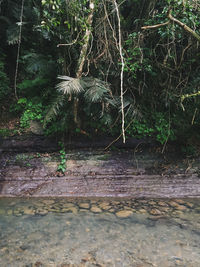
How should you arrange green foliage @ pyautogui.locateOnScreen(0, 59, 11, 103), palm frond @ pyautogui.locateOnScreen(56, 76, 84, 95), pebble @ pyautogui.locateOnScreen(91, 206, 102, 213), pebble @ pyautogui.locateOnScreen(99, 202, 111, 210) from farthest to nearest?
green foliage @ pyautogui.locateOnScreen(0, 59, 11, 103)
palm frond @ pyautogui.locateOnScreen(56, 76, 84, 95)
pebble @ pyautogui.locateOnScreen(99, 202, 111, 210)
pebble @ pyautogui.locateOnScreen(91, 206, 102, 213)

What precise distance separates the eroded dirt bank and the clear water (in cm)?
35

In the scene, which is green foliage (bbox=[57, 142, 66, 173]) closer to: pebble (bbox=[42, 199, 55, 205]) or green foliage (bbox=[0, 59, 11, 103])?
pebble (bbox=[42, 199, 55, 205])

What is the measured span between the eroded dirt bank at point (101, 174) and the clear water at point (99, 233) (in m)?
0.35

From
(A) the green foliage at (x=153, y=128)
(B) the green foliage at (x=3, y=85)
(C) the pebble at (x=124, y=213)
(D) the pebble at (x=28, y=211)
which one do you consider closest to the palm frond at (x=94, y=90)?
(A) the green foliage at (x=153, y=128)

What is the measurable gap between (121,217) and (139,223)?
276 mm

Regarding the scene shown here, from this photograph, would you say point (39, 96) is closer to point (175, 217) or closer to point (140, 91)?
point (140, 91)

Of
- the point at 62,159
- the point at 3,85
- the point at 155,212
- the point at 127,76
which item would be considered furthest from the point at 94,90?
the point at 3,85

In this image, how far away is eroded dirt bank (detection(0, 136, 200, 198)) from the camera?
150 inches

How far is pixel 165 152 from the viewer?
179 inches

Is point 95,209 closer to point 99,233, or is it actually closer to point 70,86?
point 99,233

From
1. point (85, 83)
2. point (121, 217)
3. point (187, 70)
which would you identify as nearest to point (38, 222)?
point (121, 217)

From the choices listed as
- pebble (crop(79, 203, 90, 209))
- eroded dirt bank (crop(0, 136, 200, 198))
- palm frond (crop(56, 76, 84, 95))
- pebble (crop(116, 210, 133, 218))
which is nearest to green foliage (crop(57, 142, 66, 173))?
eroded dirt bank (crop(0, 136, 200, 198))

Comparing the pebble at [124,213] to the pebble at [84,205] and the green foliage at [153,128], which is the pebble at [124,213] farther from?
the green foliage at [153,128]

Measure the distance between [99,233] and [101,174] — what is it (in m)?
1.64
